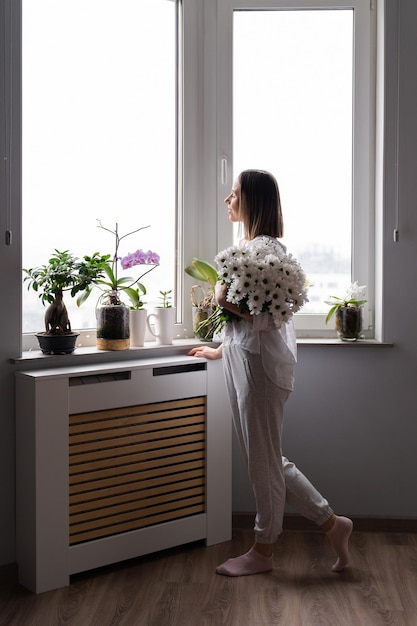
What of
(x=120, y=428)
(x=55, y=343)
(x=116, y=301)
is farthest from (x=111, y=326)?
(x=120, y=428)

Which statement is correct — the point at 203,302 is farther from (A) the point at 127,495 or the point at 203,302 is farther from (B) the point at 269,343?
(A) the point at 127,495

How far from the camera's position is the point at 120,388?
2.63m

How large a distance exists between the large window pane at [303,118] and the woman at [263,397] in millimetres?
572

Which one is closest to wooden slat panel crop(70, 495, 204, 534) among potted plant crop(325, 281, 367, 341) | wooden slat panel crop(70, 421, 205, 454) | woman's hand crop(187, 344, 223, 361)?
wooden slat panel crop(70, 421, 205, 454)

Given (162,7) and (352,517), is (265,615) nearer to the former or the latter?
(352,517)

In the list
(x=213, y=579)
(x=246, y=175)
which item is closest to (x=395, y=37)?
(x=246, y=175)

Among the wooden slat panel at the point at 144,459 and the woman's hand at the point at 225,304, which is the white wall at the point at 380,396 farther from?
the woman's hand at the point at 225,304

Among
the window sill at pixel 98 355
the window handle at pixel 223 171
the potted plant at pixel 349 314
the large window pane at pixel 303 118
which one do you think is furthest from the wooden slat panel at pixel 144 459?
the window handle at pixel 223 171

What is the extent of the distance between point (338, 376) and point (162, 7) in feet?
5.74

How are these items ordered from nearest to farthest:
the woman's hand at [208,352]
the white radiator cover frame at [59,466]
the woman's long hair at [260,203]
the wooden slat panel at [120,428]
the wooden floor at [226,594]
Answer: the wooden floor at [226,594], the white radiator cover frame at [59,466], the wooden slat panel at [120,428], the woman's long hair at [260,203], the woman's hand at [208,352]

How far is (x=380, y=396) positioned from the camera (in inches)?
121

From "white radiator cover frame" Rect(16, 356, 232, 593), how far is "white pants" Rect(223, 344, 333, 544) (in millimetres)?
275

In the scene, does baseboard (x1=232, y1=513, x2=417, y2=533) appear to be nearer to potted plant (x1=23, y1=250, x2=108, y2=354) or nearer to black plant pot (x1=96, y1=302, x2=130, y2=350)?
black plant pot (x1=96, y1=302, x2=130, y2=350)

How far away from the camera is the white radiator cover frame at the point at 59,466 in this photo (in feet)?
8.00
